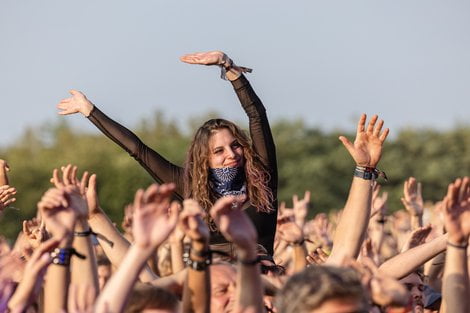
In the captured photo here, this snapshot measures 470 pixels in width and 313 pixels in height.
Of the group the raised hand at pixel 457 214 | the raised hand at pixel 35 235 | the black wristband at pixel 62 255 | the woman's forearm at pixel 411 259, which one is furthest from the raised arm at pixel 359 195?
the raised hand at pixel 35 235

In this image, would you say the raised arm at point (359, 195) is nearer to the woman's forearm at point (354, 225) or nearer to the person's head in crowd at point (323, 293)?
the woman's forearm at point (354, 225)

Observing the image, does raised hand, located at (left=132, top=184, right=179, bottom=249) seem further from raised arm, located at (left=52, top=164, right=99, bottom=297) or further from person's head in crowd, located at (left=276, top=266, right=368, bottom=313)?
raised arm, located at (left=52, top=164, right=99, bottom=297)

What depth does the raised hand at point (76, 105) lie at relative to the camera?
8.12 metres

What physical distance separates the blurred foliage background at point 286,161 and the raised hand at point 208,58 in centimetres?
2872

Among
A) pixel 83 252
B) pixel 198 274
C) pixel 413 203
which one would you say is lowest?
pixel 198 274

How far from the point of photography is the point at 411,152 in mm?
60250

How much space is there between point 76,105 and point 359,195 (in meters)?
2.23

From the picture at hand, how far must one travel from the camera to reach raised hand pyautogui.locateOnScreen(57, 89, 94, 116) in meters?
8.12

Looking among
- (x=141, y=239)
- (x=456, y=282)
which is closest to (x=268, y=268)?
(x=456, y=282)

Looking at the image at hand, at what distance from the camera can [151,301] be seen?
5.41 m

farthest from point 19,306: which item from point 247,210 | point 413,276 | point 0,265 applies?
point 413,276

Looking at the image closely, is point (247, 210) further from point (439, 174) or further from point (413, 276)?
point (439, 174)

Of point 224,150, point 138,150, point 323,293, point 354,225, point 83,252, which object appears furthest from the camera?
point 138,150

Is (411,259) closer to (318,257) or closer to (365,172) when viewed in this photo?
(365,172)
